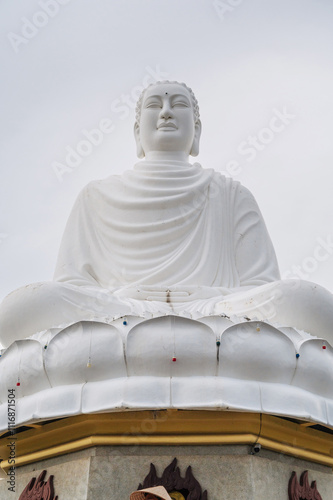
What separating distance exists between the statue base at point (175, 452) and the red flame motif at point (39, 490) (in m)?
0.05

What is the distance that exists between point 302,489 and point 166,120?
3.77m

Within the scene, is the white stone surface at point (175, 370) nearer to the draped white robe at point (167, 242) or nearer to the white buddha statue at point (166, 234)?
the white buddha statue at point (166, 234)

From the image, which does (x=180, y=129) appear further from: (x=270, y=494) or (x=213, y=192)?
(x=270, y=494)

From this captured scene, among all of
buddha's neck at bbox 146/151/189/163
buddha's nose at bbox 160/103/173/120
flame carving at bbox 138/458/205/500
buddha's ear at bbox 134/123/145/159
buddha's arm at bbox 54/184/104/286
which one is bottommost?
flame carving at bbox 138/458/205/500

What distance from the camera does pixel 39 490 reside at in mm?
3902

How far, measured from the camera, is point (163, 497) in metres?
3.06

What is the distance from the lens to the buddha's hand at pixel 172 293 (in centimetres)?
505

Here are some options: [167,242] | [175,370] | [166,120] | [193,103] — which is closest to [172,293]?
[167,242]

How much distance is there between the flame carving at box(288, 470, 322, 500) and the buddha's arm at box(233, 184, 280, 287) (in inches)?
78.0

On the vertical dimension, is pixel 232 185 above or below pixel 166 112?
below

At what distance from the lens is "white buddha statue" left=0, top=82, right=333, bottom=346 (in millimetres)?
5062

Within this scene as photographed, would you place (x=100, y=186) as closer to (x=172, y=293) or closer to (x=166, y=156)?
(x=166, y=156)

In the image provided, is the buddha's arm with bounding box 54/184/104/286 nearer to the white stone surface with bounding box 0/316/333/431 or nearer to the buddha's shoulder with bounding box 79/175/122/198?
the buddha's shoulder with bounding box 79/175/122/198

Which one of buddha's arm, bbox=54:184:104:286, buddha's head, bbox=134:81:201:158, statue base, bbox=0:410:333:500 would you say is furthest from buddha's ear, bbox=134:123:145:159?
statue base, bbox=0:410:333:500
